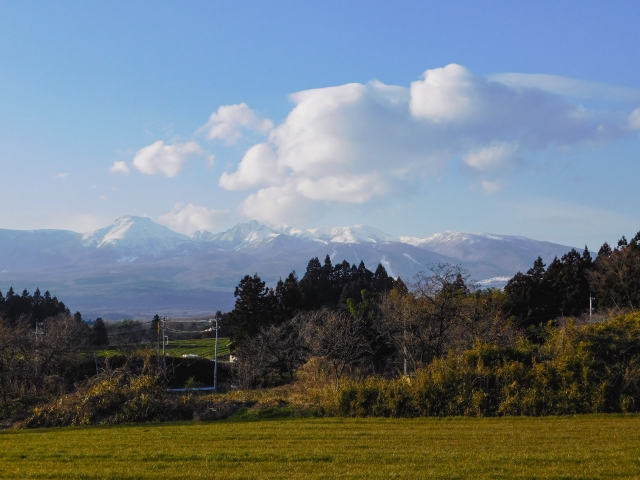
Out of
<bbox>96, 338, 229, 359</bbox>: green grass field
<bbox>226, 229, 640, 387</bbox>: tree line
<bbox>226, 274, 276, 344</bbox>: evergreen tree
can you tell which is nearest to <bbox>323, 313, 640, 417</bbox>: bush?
<bbox>226, 229, 640, 387</bbox>: tree line

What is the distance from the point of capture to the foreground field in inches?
388

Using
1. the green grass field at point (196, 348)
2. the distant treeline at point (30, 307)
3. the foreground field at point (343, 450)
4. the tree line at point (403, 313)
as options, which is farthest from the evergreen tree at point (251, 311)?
the distant treeline at point (30, 307)

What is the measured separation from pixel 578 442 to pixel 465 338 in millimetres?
13610

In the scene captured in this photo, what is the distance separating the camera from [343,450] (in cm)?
1205

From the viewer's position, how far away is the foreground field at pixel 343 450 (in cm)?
986

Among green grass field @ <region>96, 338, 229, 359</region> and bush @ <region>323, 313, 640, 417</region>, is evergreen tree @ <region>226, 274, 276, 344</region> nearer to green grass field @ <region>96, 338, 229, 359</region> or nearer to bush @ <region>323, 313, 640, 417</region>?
green grass field @ <region>96, 338, 229, 359</region>

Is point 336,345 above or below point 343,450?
above

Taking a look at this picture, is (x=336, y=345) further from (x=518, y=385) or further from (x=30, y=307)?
(x=30, y=307)

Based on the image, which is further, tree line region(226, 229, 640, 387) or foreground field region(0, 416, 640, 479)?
tree line region(226, 229, 640, 387)

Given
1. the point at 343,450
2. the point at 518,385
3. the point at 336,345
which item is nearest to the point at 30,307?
the point at 336,345

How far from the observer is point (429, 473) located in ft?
31.0

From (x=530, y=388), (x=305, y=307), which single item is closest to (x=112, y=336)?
(x=305, y=307)

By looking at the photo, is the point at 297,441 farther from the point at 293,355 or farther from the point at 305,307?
the point at 305,307

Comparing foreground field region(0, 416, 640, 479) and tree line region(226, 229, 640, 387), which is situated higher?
tree line region(226, 229, 640, 387)
